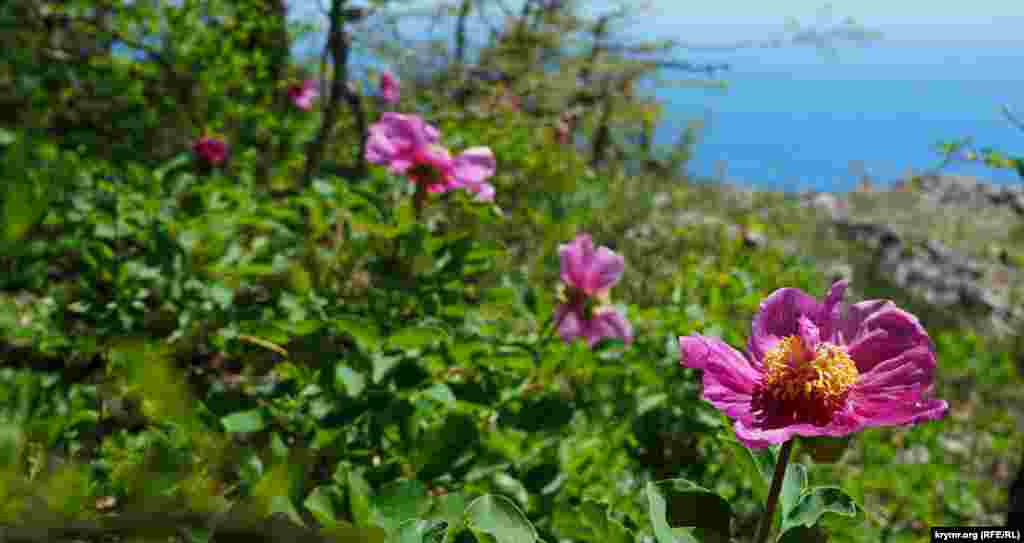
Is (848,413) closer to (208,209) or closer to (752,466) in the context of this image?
(752,466)

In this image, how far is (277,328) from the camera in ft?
4.54

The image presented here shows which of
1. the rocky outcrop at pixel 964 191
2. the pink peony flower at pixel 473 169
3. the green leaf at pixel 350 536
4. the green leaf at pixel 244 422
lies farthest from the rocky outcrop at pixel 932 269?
the green leaf at pixel 350 536

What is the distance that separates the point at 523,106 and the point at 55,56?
9.14ft

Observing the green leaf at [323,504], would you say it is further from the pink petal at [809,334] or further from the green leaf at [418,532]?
the pink petal at [809,334]

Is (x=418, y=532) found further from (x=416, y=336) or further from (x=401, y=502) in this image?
(x=416, y=336)

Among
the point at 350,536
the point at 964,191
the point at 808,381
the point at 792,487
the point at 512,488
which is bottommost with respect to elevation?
the point at 964,191

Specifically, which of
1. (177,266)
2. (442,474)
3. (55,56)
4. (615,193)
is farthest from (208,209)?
(615,193)

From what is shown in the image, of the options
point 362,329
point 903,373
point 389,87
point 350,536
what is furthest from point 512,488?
point 389,87

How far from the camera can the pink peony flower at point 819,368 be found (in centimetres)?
86

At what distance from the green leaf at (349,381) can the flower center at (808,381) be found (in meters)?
0.68

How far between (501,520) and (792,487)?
34 centimetres

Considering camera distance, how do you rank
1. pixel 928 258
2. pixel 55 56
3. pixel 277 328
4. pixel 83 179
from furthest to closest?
pixel 928 258 < pixel 55 56 < pixel 83 179 < pixel 277 328

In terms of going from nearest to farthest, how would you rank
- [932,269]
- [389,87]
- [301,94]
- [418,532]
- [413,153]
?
[418,532], [413,153], [389,87], [301,94], [932,269]

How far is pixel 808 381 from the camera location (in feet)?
2.94
